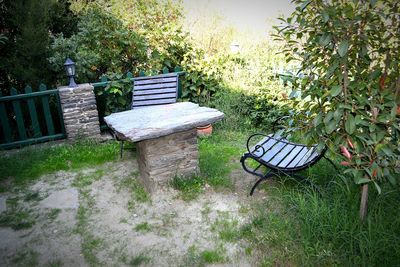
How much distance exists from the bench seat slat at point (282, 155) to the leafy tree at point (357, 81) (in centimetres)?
90

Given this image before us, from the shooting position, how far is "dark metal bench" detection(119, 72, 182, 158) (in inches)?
207

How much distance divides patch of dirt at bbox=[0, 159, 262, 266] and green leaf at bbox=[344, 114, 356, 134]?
4.17 feet

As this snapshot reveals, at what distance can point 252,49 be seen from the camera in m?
7.16

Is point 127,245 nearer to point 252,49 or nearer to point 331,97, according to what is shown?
point 331,97

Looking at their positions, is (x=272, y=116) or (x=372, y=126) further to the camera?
(x=272, y=116)

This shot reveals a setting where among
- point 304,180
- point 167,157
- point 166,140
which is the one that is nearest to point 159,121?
point 166,140

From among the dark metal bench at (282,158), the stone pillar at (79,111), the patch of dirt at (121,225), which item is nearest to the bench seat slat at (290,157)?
the dark metal bench at (282,158)

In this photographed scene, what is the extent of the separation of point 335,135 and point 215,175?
1.79 metres

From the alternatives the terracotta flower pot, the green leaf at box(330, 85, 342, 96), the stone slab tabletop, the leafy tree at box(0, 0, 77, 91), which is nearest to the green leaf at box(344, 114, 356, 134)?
the green leaf at box(330, 85, 342, 96)

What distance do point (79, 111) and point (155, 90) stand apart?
128 centimetres

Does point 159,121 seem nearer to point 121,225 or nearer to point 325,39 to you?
point 121,225

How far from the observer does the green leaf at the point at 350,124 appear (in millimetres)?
2076

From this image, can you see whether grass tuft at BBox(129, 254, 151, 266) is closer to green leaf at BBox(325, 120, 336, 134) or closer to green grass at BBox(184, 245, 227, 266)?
green grass at BBox(184, 245, 227, 266)

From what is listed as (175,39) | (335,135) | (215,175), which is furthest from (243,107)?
(335,135)
